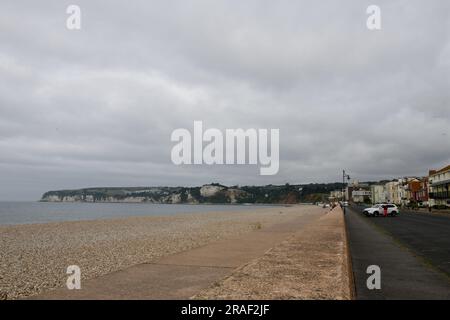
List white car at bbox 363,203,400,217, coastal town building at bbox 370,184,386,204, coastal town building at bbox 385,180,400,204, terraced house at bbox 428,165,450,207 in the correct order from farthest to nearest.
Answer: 1. coastal town building at bbox 370,184,386,204
2. coastal town building at bbox 385,180,400,204
3. terraced house at bbox 428,165,450,207
4. white car at bbox 363,203,400,217

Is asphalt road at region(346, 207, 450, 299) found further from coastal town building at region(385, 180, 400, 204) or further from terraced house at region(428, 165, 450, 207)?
coastal town building at region(385, 180, 400, 204)

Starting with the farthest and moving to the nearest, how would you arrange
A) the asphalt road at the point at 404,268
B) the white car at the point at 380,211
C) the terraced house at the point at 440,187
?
1. the terraced house at the point at 440,187
2. the white car at the point at 380,211
3. the asphalt road at the point at 404,268

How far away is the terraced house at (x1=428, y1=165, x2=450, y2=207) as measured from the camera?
7825cm

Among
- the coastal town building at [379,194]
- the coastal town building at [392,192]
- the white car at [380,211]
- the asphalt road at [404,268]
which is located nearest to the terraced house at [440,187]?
the white car at [380,211]

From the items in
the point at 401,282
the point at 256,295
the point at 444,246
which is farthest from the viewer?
the point at 444,246

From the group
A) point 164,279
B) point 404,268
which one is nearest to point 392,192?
point 404,268

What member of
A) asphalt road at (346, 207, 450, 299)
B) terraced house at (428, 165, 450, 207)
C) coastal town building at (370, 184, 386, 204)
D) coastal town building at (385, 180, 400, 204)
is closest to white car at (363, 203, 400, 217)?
asphalt road at (346, 207, 450, 299)

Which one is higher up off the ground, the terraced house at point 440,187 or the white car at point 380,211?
the terraced house at point 440,187

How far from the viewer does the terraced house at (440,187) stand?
78.2 m

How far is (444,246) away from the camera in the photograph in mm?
14664

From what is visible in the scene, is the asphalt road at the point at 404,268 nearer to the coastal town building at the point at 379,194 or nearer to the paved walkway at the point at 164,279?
the paved walkway at the point at 164,279
